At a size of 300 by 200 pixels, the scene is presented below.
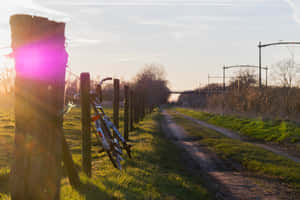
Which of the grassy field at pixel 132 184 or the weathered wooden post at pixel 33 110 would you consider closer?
the weathered wooden post at pixel 33 110

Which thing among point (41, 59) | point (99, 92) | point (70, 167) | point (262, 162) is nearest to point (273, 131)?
point (262, 162)

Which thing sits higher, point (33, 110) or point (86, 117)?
point (33, 110)

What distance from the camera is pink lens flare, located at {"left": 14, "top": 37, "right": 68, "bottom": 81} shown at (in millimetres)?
3938

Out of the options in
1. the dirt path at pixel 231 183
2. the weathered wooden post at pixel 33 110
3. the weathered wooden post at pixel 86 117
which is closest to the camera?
the weathered wooden post at pixel 33 110

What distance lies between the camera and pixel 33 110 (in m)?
3.98

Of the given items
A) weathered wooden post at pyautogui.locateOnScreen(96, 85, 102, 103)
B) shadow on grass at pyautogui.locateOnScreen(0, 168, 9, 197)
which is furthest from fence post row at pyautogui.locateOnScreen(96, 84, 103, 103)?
shadow on grass at pyautogui.locateOnScreen(0, 168, 9, 197)

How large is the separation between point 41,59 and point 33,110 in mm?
660

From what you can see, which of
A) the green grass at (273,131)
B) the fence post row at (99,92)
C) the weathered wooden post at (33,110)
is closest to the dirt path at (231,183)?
the fence post row at (99,92)

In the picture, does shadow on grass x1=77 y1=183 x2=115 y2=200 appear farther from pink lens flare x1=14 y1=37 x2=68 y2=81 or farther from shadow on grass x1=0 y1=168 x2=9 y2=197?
pink lens flare x1=14 y1=37 x2=68 y2=81

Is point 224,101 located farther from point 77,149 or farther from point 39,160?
point 39,160

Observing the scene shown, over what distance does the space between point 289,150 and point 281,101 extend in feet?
44.4

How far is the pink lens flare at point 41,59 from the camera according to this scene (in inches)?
155

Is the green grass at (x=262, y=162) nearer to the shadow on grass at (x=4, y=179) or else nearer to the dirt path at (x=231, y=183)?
the dirt path at (x=231, y=183)

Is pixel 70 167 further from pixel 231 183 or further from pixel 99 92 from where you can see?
pixel 231 183
